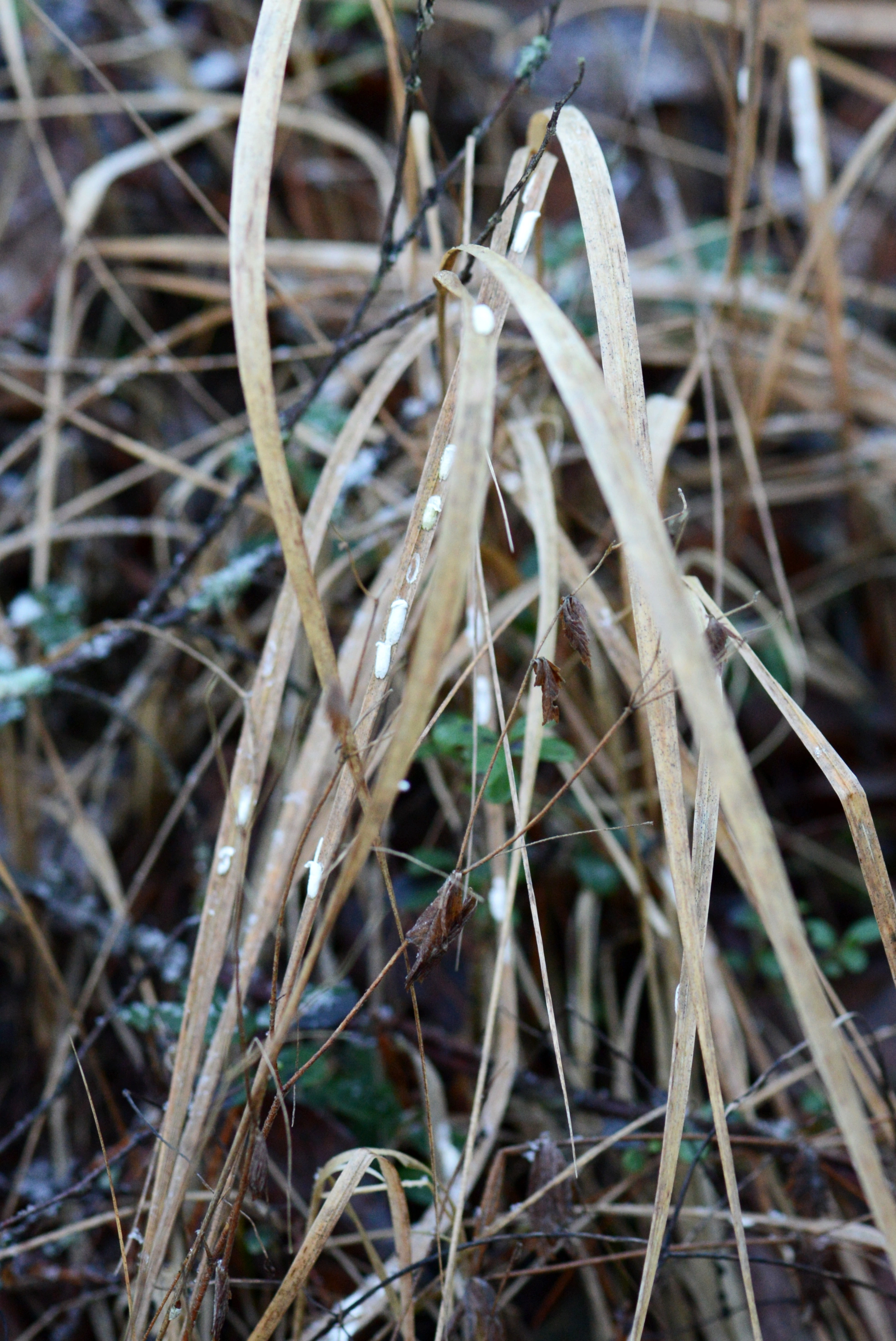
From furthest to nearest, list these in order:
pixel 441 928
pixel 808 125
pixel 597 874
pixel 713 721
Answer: pixel 808 125 < pixel 597 874 < pixel 441 928 < pixel 713 721

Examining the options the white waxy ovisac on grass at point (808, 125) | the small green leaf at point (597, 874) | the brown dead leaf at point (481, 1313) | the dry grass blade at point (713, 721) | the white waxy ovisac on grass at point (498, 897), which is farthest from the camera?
the white waxy ovisac on grass at point (808, 125)

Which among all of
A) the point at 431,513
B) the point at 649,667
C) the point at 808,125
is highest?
the point at 808,125

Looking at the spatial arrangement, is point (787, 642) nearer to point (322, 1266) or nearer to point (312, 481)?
point (312, 481)

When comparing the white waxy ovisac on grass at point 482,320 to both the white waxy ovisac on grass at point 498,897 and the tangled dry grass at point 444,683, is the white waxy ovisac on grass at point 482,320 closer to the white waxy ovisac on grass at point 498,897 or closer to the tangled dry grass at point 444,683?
the tangled dry grass at point 444,683

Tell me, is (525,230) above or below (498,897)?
above

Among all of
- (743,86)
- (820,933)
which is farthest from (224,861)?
(743,86)

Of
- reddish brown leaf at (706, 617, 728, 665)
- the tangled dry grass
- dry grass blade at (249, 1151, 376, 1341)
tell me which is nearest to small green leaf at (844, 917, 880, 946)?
the tangled dry grass

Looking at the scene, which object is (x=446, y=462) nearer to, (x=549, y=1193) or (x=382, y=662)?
(x=382, y=662)

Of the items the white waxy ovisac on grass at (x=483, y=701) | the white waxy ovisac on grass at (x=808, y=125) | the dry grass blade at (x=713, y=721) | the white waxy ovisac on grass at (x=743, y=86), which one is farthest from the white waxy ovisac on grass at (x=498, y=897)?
the white waxy ovisac on grass at (x=808, y=125)
